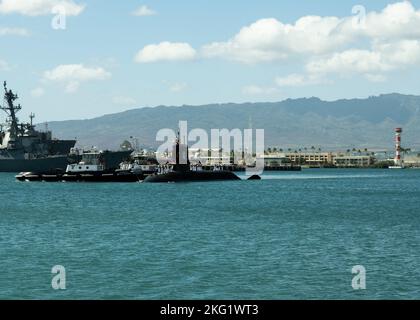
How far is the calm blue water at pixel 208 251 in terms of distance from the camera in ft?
102

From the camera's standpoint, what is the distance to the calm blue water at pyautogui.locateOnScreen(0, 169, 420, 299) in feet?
102

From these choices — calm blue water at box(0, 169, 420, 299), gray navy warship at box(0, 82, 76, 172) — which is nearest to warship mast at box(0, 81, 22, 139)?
gray navy warship at box(0, 82, 76, 172)

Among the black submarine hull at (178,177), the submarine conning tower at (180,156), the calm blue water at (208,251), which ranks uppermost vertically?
the submarine conning tower at (180,156)

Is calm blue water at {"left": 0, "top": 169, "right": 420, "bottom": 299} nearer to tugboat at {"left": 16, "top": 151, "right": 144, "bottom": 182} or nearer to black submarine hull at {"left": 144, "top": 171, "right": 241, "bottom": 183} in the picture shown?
black submarine hull at {"left": 144, "top": 171, "right": 241, "bottom": 183}

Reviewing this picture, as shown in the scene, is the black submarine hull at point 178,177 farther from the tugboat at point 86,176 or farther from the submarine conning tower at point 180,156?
the tugboat at point 86,176

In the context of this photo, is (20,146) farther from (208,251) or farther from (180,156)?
(208,251)

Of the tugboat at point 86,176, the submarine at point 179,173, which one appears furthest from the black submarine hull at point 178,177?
the tugboat at point 86,176

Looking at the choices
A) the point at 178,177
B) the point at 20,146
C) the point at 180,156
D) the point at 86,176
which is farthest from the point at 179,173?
the point at 20,146

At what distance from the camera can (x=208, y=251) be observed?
42125 mm

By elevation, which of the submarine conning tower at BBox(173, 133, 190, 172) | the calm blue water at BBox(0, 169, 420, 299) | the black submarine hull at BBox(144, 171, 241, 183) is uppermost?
the submarine conning tower at BBox(173, 133, 190, 172)

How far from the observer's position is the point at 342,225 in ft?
192

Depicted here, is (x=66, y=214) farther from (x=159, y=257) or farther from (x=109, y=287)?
(x=109, y=287)
